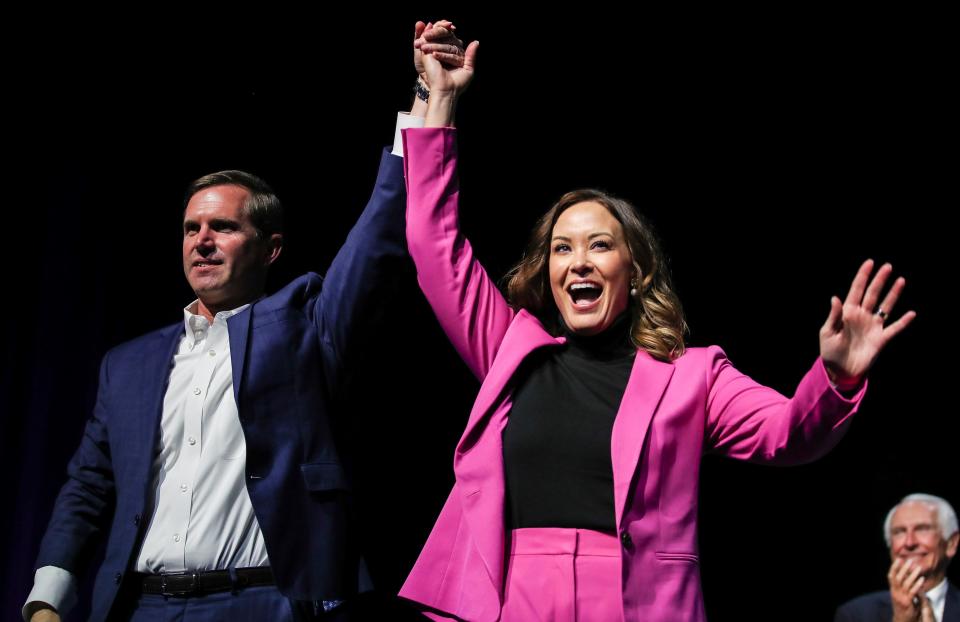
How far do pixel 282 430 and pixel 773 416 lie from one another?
3.06 feet

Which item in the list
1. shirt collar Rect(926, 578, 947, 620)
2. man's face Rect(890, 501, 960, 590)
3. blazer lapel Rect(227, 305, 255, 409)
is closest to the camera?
blazer lapel Rect(227, 305, 255, 409)

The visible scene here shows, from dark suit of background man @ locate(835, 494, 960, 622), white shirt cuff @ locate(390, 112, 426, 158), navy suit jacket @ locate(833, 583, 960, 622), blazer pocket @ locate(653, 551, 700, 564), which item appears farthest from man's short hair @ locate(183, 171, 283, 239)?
navy suit jacket @ locate(833, 583, 960, 622)

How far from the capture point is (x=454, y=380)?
371cm

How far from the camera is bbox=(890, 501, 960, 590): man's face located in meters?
4.28

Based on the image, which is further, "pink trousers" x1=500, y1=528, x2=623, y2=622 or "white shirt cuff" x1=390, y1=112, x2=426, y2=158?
"white shirt cuff" x1=390, y1=112, x2=426, y2=158

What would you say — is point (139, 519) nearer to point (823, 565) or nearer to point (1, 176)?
point (1, 176)

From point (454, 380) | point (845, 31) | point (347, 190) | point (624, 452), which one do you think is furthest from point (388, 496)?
point (845, 31)

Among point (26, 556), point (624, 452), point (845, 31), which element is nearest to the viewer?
point (624, 452)

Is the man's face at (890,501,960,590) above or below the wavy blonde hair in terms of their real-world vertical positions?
below

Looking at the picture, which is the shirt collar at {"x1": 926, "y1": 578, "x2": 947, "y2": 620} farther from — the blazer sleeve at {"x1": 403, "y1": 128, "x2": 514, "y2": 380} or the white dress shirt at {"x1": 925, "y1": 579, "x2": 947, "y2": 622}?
the blazer sleeve at {"x1": 403, "y1": 128, "x2": 514, "y2": 380}

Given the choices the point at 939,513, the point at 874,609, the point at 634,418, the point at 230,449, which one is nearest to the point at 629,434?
the point at 634,418

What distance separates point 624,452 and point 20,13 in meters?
2.39

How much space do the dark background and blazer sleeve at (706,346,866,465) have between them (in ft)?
4.76

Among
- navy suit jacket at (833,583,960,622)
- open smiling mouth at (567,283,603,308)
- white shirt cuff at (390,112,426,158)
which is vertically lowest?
navy suit jacket at (833,583,960,622)
